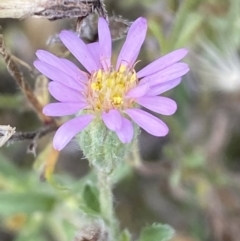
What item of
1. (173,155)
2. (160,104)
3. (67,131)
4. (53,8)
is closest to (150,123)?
(160,104)

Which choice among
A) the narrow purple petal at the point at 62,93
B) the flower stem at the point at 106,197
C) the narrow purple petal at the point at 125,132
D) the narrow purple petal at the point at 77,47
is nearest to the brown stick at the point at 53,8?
the narrow purple petal at the point at 77,47

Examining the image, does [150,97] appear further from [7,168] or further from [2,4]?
[7,168]

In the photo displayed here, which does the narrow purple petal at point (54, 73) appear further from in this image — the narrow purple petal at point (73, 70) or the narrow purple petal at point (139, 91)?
the narrow purple petal at point (139, 91)

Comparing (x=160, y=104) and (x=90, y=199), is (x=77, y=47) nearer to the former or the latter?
(x=160, y=104)

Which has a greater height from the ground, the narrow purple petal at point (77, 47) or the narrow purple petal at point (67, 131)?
the narrow purple petal at point (77, 47)

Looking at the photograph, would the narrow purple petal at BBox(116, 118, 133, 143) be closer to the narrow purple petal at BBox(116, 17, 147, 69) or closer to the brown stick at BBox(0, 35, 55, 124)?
the narrow purple petal at BBox(116, 17, 147, 69)
